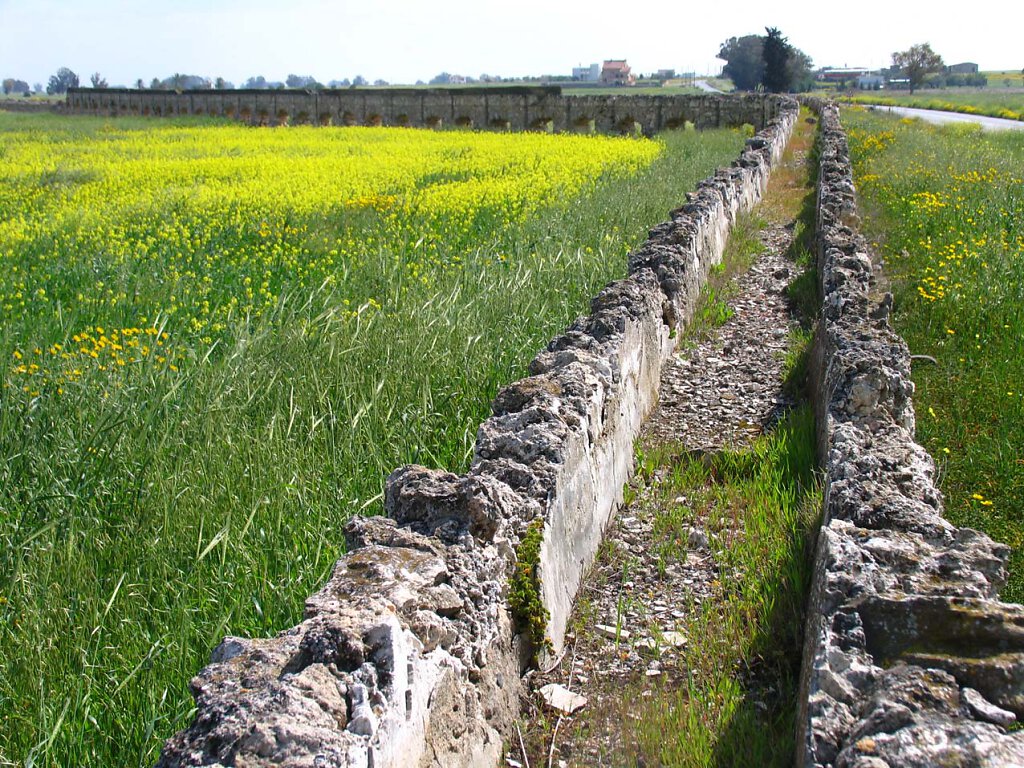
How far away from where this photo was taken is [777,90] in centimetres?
5534

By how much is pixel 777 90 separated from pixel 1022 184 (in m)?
44.7

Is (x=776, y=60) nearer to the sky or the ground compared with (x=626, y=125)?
nearer to the sky

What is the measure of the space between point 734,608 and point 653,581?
0.46 meters

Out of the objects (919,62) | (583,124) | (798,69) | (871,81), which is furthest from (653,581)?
(871,81)

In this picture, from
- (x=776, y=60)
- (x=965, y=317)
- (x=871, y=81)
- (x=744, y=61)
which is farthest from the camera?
(x=871, y=81)

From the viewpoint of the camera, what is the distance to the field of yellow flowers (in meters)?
3.25

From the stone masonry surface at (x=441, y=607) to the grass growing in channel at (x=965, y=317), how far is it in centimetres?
170

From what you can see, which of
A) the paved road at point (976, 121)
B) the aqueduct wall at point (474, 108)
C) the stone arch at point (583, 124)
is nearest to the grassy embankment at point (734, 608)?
the aqueduct wall at point (474, 108)

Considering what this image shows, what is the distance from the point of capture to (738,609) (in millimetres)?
3852

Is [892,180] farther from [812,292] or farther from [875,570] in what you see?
[875,570]

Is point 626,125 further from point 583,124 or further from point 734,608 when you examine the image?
point 734,608

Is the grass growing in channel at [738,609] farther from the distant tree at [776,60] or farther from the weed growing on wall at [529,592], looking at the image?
the distant tree at [776,60]

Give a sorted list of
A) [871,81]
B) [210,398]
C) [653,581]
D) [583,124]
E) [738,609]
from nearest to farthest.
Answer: [738,609], [653,581], [210,398], [583,124], [871,81]

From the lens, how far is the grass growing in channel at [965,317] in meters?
4.78
